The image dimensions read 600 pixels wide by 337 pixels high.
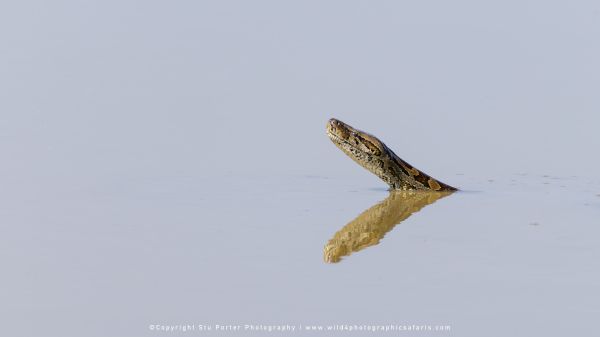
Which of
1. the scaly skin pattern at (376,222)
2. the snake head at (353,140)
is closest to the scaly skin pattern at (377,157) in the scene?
the snake head at (353,140)

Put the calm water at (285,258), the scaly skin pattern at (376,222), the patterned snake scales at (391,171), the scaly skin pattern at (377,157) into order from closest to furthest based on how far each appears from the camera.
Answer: the calm water at (285,258) < the scaly skin pattern at (376,222) < the patterned snake scales at (391,171) < the scaly skin pattern at (377,157)

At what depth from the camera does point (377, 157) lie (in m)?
21.6

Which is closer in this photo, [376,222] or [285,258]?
[285,258]

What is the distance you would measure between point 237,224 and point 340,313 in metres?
4.84

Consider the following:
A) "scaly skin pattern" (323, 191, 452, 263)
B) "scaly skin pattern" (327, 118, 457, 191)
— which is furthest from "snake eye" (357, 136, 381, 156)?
"scaly skin pattern" (323, 191, 452, 263)

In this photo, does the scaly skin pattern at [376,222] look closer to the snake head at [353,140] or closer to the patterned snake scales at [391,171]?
the patterned snake scales at [391,171]

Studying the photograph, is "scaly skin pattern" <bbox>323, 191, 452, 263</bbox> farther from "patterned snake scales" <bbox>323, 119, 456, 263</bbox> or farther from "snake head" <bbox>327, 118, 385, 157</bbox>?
"snake head" <bbox>327, 118, 385, 157</bbox>

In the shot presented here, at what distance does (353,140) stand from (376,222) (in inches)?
162

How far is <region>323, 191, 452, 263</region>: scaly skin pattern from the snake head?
0.77 metres

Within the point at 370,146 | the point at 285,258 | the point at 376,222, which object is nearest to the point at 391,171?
the point at 370,146

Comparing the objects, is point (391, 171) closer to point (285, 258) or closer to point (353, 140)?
point (353, 140)

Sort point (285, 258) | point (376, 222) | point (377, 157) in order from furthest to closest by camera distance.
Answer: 1. point (377, 157)
2. point (376, 222)
3. point (285, 258)

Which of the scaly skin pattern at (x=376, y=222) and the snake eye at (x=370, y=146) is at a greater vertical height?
the snake eye at (x=370, y=146)

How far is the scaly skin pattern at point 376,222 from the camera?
15.3 metres
